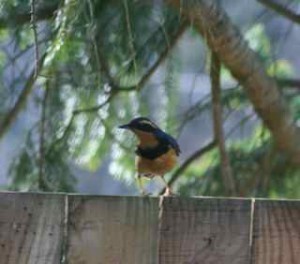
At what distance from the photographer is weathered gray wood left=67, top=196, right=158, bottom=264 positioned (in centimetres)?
189

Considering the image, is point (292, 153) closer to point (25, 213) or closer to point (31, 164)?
point (31, 164)

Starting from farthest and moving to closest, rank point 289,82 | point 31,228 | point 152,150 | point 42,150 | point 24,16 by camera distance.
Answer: point 289,82 → point 42,150 → point 24,16 → point 152,150 → point 31,228

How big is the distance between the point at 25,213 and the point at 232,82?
86.3 inches

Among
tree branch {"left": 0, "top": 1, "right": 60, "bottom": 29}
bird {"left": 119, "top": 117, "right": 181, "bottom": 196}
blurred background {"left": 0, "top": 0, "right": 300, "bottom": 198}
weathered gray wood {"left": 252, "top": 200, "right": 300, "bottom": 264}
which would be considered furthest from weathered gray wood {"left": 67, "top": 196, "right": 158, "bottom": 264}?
tree branch {"left": 0, "top": 1, "right": 60, "bottom": 29}

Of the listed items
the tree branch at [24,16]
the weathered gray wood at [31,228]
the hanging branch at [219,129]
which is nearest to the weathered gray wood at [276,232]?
the weathered gray wood at [31,228]

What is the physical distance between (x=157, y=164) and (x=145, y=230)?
84 centimetres

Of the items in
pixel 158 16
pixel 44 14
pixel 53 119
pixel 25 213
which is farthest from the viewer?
pixel 53 119

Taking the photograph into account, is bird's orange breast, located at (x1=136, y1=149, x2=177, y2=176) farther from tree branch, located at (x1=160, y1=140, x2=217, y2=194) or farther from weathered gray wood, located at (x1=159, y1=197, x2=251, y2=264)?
tree branch, located at (x1=160, y1=140, x2=217, y2=194)

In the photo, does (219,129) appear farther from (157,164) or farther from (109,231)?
(109,231)

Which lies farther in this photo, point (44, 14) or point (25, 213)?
point (44, 14)

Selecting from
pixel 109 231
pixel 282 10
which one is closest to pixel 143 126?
pixel 109 231

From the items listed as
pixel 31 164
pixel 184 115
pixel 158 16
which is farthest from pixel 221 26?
pixel 31 164

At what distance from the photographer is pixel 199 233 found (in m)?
1.91

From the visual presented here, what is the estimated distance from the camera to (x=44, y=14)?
3014mm
